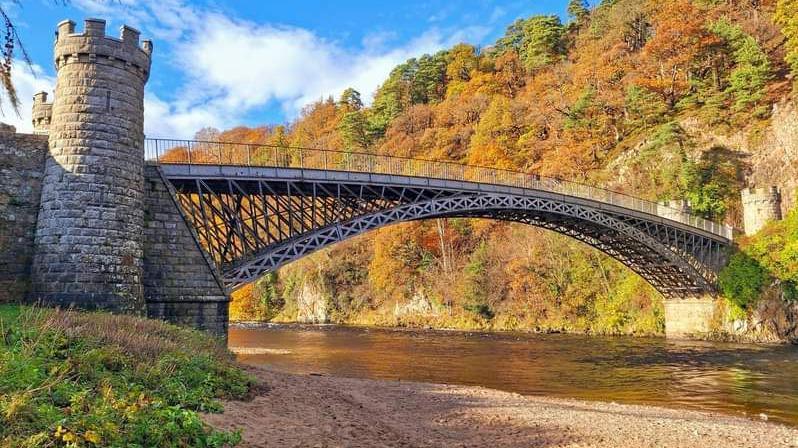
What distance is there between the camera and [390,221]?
2759 centimetres

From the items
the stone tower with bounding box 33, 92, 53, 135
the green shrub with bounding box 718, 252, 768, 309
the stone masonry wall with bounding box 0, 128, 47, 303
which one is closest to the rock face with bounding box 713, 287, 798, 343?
the green shrub with bounding box 718, 252, 768, 309

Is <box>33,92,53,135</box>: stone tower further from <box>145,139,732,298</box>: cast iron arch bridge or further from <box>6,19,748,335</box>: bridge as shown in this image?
<box>145,139,732,298</box>: cast iron arch bridge

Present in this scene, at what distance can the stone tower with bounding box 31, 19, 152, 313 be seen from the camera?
16.3m

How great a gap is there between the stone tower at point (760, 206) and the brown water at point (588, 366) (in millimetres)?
9697

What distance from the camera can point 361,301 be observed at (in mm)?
59750

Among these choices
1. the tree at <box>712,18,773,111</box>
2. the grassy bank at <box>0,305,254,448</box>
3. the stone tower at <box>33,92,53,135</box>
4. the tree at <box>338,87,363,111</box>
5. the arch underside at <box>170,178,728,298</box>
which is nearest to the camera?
the grassy bank at <box>0,305,254,448</box>

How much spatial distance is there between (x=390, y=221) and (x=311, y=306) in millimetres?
38826

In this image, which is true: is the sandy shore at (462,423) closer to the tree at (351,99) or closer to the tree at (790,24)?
the tree at (790,24)

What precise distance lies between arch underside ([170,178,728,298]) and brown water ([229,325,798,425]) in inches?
202

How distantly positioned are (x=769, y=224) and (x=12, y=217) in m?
39.9

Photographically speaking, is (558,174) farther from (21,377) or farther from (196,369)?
(21,377)

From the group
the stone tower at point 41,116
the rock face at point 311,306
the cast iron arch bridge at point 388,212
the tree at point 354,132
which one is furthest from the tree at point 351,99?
the stone tower at point 41,116

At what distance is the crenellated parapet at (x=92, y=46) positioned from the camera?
17.6 meters

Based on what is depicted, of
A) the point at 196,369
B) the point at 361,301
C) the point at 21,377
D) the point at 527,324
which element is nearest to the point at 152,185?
the point at 196,369
